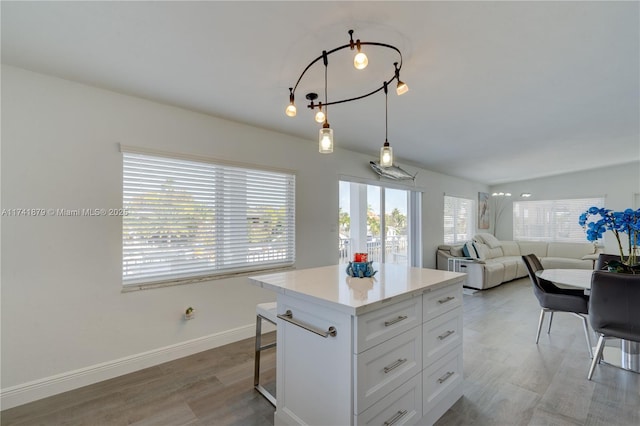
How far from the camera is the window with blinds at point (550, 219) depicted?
699cm

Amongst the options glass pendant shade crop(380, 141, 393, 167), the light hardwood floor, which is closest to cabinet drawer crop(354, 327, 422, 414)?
the light hardwood floor

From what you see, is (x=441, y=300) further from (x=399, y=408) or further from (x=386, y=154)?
(x=386, y=154)

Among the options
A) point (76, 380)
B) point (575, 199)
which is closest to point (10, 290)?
point (76, 380)

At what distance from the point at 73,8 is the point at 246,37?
34.8 inches

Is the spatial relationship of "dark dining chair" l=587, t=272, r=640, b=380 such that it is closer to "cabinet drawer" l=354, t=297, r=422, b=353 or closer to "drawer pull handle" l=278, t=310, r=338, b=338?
"cabinet drawer" l=354, t=297, r=422, b=353

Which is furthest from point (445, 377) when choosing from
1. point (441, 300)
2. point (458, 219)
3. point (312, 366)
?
point (458, 219)

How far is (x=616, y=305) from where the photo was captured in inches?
81.7

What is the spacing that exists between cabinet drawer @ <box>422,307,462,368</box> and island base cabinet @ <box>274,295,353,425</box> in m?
0.62

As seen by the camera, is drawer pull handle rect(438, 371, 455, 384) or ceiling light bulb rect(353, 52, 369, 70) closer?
ceiling light bulb rect(353, 52, 369, 70)

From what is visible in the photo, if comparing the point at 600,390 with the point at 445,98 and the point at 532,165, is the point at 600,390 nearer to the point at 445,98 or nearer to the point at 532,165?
the point at 445,98

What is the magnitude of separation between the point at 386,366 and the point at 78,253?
7.88 ft

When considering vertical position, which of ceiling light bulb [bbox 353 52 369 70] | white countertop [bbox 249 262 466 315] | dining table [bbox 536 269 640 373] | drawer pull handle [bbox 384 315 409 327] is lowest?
dining table [bbox 536 269 640 373]

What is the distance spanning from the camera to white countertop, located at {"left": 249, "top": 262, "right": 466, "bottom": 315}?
139cm

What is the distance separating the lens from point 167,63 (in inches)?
80.5
